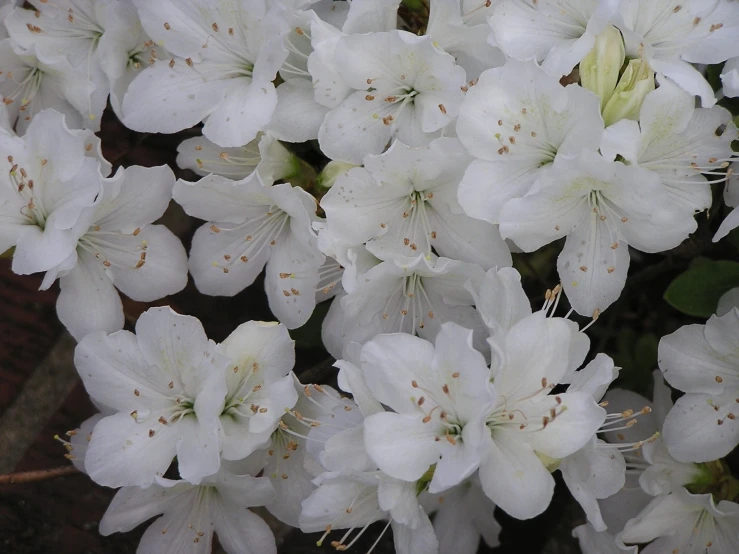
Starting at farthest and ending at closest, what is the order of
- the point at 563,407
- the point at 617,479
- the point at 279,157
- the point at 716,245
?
the point at 716,245, the point at 279,157, the point at 617,479, the point at 563,407

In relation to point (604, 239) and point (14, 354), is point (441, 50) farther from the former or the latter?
point (14, 354)

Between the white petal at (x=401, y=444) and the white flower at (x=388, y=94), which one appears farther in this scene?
the white flower at (x=388, y=94)

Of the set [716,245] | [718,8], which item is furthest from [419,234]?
[716,245]

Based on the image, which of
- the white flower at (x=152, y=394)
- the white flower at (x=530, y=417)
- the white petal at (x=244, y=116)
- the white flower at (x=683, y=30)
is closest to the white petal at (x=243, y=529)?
the white flower at (x=152, y=394)

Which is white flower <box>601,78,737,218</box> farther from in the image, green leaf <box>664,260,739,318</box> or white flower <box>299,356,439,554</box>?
white flower <box>299,356,439,554</box>

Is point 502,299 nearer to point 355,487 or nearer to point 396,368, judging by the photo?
point 396,368

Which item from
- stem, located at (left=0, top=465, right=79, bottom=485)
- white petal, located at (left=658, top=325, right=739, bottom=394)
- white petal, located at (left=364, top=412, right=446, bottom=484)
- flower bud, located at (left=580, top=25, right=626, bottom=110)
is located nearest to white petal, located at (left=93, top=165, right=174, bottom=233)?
stem, located at (left=0, top=465, right=79, bottom=485)

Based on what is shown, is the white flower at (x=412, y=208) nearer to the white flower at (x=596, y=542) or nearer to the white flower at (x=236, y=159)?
the white flower at (x=236, y=159)
